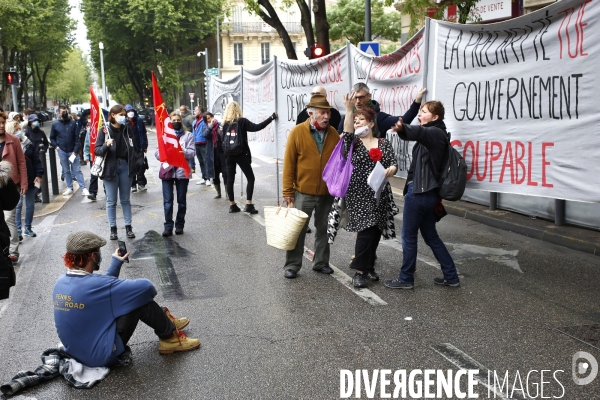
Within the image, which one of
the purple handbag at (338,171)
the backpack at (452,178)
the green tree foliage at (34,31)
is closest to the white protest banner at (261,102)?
the purple handbag at (338,171)

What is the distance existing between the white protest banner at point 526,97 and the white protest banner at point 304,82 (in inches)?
98.9

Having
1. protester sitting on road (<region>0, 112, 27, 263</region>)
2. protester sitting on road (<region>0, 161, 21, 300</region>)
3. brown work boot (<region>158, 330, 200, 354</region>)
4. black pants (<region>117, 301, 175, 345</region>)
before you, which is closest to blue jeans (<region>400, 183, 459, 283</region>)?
brown work boot (<region>158, 330, 200, 354</region>)

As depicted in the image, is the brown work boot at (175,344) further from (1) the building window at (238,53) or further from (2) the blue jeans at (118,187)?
(1) the building window at (238,53)

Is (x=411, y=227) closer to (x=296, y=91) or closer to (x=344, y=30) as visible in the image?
(x=296, y=91)

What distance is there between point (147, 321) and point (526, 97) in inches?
159

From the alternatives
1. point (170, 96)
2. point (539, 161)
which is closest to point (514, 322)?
point (539, 161)

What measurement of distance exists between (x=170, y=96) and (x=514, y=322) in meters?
56.7

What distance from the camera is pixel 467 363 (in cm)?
452

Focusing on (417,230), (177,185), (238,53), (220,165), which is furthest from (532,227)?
(238,53)

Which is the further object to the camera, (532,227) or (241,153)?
(241,153)

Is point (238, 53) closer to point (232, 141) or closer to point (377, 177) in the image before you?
point (232, 141)

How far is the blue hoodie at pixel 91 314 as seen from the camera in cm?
446

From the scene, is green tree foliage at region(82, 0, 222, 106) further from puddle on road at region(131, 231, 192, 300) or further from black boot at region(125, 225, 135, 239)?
puddle on road at region(131, 231, 192, 300)

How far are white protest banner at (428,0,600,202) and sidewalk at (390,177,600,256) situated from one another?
1896 millimetres
